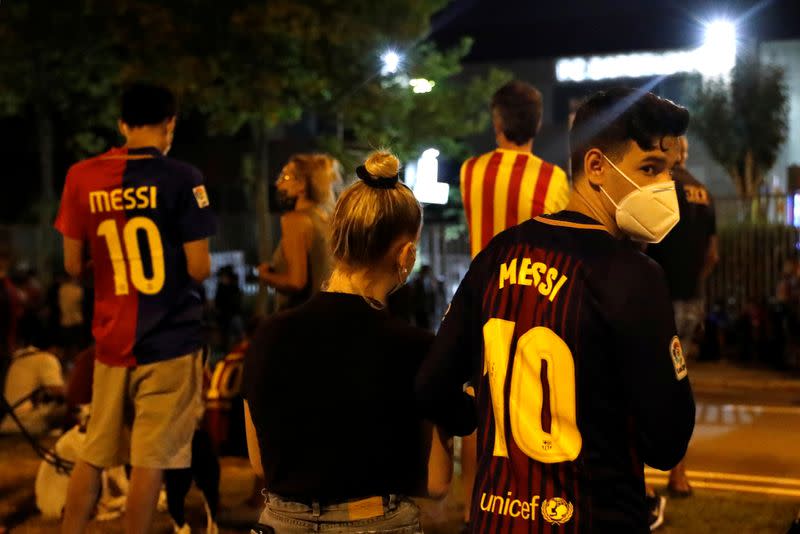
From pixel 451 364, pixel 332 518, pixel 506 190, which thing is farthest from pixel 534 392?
pixel 506 190

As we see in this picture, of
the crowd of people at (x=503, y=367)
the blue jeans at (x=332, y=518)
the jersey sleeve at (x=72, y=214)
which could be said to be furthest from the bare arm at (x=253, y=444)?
the jersey sleeve at (x=72, y=214)

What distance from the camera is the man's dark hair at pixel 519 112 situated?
491cm

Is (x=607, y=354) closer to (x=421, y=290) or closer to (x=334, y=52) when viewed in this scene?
(x=421, y=290)

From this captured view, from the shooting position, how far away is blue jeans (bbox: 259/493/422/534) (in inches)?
96.7

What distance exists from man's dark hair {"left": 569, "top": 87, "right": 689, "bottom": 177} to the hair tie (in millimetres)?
452

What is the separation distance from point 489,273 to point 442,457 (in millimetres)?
487

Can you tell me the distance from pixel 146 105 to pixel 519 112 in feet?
5.67

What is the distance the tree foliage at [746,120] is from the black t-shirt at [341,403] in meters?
27.3

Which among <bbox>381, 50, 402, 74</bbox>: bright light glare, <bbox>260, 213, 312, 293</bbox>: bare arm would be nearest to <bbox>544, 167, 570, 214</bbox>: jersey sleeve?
<bbox>260, 213, 312, 293</bbox>: bare arm

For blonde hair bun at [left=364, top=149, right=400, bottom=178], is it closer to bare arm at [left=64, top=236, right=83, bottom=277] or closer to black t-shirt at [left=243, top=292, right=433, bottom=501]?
black t-shirt at [left=243, top=292, right=433, bottom=501]

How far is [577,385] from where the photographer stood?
221 cm

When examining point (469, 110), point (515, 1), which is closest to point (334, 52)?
point (469, 110)

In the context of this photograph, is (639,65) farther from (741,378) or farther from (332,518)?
(332,518)

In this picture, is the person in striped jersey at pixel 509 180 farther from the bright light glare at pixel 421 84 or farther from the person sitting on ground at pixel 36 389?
the bright light glare at pixel 421 84
